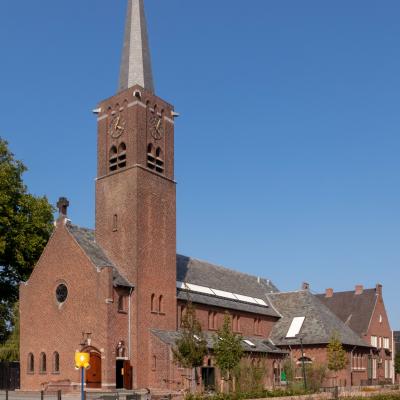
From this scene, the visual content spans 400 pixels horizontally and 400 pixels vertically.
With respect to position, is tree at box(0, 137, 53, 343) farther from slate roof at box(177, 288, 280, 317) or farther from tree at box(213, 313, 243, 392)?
tree at box(213, 313, 243, 392)

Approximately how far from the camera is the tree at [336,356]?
57.3 m

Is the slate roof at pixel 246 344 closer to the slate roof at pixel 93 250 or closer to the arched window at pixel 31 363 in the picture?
the slate roof at pixel 93 250

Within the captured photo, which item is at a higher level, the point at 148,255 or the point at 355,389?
the point at 148,255

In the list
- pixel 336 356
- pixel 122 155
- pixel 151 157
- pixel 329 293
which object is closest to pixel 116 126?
pixel 122 155

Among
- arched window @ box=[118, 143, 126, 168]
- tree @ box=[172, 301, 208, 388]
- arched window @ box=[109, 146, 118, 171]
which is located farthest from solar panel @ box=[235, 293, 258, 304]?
tree @ box=[172, 301, 208, 388]

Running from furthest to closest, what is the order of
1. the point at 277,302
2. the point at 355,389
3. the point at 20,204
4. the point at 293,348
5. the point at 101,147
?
the point at 277,302
the point at 293,348
the point at 20,204
the point at 101,147
the point at 355,389

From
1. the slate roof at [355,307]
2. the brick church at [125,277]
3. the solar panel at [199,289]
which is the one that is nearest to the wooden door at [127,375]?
the brick church at [125,277]

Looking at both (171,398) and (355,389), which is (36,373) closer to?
(171,398)

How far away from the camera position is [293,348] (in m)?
63.5

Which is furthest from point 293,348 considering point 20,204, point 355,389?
point 20,204

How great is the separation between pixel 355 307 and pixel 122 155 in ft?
131

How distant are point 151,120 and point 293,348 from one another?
26.7 meters

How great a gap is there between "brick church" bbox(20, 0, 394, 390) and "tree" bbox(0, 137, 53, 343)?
235 inches

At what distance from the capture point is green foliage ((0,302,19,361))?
229ft
